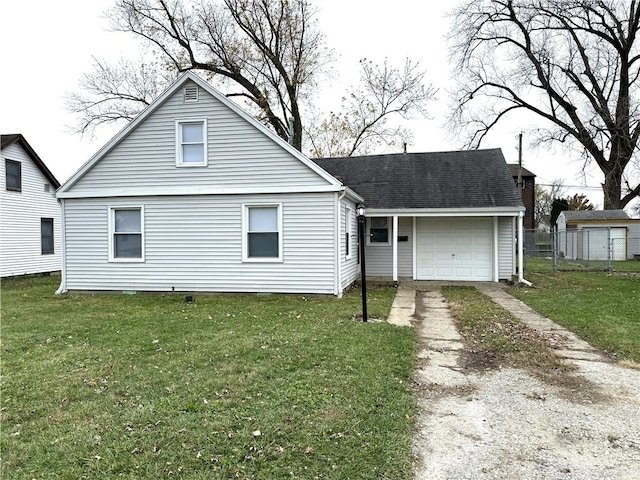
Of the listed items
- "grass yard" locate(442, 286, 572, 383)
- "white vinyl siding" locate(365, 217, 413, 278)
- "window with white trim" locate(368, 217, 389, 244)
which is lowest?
"grass yard" locate(442, 286, 572, 383)

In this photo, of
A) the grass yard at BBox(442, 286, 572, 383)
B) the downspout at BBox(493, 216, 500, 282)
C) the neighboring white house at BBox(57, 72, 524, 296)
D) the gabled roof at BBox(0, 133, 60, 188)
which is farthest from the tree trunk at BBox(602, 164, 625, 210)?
the gabled roof at BBox(0, 133, 60, 188)

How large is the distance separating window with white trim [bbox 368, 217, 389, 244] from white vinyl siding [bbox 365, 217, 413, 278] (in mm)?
143

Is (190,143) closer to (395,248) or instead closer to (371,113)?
(395,248)

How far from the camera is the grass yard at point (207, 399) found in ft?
9.57

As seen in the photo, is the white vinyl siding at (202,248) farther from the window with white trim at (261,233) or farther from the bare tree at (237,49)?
the bare tree at (237,49)

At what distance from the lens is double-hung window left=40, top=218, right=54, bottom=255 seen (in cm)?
1889

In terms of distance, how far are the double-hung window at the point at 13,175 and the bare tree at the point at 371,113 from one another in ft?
52.8

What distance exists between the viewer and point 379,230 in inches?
573

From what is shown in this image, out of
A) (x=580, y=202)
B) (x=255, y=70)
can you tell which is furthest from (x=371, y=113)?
(x=580, y=202)

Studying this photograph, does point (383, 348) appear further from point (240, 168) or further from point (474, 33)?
point (474, 33)

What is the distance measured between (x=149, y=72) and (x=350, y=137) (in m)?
12.5

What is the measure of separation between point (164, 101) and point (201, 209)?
10.1ft

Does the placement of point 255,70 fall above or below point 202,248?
above

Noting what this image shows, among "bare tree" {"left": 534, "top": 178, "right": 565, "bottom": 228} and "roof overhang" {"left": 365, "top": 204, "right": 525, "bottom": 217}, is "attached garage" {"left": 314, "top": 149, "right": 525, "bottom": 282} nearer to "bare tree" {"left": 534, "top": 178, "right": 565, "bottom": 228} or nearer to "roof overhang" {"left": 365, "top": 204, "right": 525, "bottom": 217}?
"roof overhang" {"left": 365, "top": 204, "right": 525, "bottom": 217}
